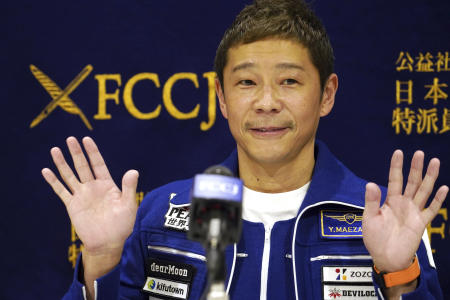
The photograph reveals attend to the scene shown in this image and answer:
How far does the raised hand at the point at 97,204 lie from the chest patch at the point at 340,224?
58 centimetres

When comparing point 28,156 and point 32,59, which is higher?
point 32,59

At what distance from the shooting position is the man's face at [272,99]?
1.62 m

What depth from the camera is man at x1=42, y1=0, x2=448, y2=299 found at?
4.85 feet

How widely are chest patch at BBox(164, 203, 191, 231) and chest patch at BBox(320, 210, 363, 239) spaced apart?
43cm

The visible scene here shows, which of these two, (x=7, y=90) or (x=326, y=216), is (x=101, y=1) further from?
(x=326, y=216)

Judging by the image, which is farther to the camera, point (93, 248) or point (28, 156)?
point (28, 156)

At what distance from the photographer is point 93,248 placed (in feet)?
4.75

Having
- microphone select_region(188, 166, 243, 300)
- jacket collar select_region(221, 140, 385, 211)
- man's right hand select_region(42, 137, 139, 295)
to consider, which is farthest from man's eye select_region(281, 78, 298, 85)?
microphone select_region(188, 166, 243, 300)

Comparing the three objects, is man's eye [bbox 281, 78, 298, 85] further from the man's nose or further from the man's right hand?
the man's right hand

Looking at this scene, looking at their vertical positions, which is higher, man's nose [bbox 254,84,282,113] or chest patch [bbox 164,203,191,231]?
man's nose [bbox 254,84,282,113]

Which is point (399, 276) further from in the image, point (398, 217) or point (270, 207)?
point (270, 207)

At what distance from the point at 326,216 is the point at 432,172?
38cm

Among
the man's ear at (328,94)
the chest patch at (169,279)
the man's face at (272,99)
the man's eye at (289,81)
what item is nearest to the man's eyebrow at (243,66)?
the man's face at (272,99)

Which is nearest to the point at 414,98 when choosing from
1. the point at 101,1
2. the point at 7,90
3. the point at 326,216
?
the point at 326,216
